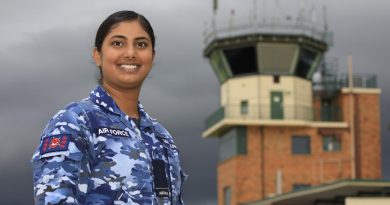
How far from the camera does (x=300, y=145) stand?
65.6 m

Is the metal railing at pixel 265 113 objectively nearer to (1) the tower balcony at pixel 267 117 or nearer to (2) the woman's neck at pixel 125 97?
(1) the tower balcony at pixel 267 117

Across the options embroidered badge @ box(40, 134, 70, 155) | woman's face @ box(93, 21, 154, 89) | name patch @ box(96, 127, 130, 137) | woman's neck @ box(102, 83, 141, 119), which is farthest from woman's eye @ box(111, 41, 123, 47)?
embroidered badge @ box(40, 134, 70, 155)

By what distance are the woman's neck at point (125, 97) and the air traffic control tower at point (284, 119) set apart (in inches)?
2348

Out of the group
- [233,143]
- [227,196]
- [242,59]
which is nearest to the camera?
[233,143]

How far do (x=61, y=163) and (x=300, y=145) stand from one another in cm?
6300

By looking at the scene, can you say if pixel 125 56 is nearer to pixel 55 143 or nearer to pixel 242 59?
pixel 55 143

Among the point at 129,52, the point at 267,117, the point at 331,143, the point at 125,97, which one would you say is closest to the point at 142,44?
the point at 129,52

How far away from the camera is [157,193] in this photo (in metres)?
3.55

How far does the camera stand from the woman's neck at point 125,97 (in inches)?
145

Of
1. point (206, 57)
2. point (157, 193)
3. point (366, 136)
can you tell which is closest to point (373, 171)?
point (366, 136)

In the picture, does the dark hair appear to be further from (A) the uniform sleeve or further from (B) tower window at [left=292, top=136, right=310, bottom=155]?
(B) tower window at [left=292, top=136, right=310, bottom=155]

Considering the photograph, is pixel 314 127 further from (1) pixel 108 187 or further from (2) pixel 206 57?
(1) pixel 108 187

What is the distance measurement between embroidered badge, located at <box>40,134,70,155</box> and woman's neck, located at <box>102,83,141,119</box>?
45 centimetres

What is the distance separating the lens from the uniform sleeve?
10.5 feet
